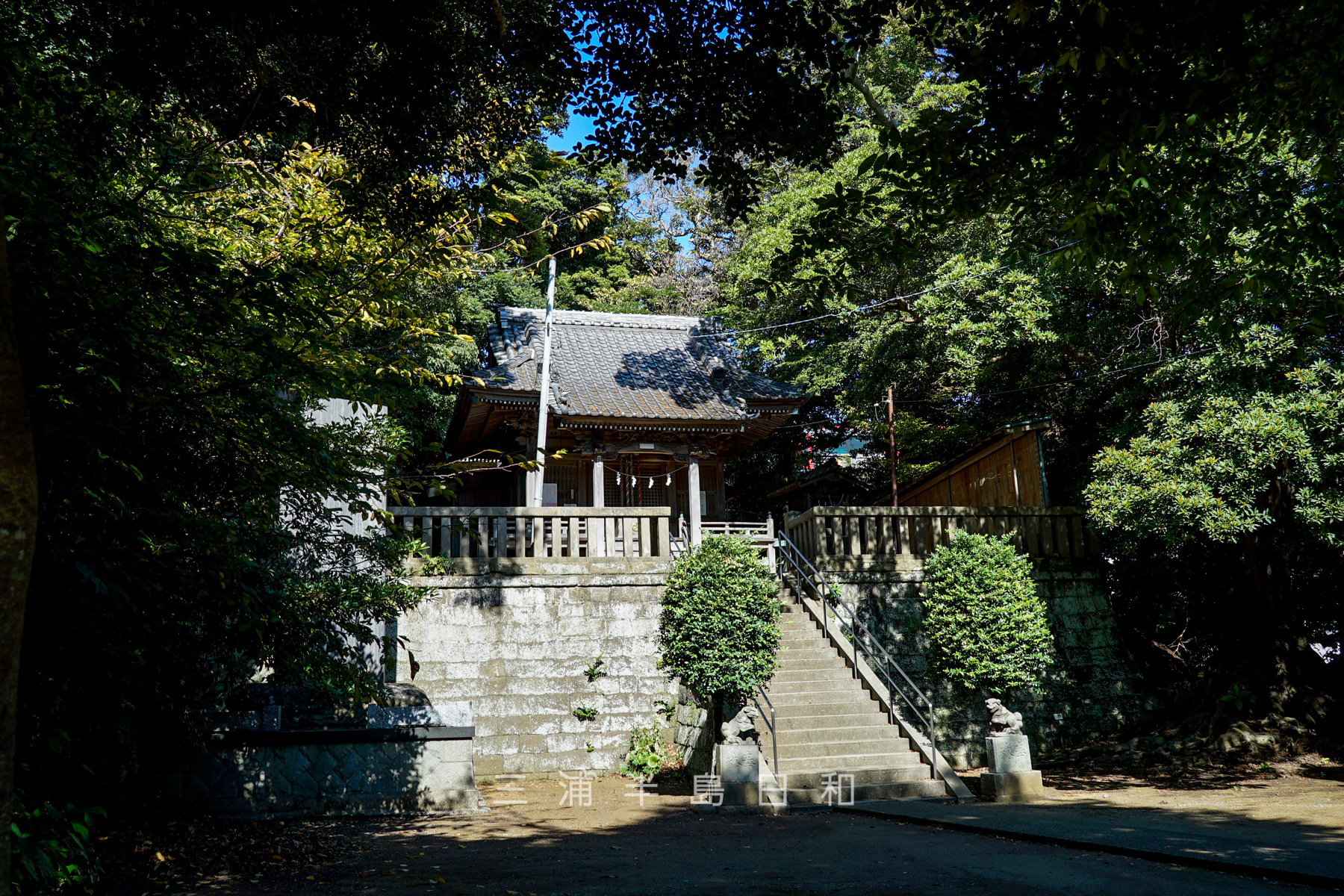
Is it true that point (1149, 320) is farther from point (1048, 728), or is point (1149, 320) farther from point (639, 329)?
point (639, 329)

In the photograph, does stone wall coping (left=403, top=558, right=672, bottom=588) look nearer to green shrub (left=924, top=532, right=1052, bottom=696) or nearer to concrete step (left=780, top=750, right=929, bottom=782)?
concrete step (left=780, top=750, right=929, bottom=782)

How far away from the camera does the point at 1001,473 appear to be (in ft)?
49.0

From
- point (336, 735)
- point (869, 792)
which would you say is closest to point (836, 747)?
point (869, 792)

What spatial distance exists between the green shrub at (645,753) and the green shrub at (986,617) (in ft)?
12.6

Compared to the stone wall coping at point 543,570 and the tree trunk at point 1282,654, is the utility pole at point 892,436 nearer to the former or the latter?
the tree trunk at point 1282,654

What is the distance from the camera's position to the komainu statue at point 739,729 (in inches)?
371

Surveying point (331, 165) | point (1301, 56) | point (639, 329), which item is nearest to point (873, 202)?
point (1301, 56)

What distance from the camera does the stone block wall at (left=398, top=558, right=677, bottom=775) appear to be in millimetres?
11055

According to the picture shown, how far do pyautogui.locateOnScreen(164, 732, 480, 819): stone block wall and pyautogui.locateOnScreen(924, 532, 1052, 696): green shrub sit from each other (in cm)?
620

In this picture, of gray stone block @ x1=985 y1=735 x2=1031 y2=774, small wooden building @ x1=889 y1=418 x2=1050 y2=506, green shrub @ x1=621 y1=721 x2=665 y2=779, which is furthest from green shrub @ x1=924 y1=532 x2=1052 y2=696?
green shrub @ x1=621 y1=721 x2=665 y2=779

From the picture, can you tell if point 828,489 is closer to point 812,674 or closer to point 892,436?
point 892,436

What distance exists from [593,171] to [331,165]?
3406mm

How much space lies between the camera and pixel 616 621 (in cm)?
1188

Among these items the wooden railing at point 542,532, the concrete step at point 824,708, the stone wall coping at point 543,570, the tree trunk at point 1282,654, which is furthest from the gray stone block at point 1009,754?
the wooden railing at point 542,532
